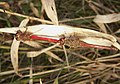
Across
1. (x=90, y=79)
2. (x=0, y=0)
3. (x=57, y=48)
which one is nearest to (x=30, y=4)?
(x=0, y=0)

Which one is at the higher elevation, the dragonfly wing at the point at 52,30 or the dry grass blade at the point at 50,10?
the dry grass blade at the point at 50,10

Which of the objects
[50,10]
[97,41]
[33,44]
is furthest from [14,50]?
[97,41]

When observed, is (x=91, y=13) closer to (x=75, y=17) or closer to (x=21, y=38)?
(x=75, y=17)

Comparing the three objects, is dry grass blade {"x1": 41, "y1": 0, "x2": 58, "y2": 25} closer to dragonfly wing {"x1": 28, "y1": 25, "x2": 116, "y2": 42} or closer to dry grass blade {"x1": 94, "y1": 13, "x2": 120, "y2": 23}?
dragonfly wing {"x1": 28, "y1": 25, "x2": 116, "y2": 42}

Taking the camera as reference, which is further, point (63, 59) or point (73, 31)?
point (63, 59)

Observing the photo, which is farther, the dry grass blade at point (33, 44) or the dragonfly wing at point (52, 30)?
the dry grass blade at point (33, 44)

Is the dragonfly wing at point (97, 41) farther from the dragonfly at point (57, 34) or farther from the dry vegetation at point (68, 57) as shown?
the dry vegetation at point (68, 57)

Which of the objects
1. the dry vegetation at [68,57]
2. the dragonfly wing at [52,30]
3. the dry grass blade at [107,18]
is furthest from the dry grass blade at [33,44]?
the dry grass blade at [107,18]

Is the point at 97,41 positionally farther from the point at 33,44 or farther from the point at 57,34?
the point at 33,44

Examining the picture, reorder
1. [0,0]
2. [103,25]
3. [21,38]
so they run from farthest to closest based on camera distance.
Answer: [0,0], [103,25], [21,38]

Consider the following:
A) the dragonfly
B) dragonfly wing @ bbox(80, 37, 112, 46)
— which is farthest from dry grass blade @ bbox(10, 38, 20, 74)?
dragonfly wing @ bbox(80, 37, 112, 46)
